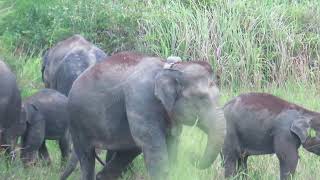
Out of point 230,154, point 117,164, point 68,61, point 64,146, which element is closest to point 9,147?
point 64,146

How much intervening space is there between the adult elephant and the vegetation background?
192 inches

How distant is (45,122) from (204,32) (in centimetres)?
486

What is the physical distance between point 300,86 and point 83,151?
557 centimetres

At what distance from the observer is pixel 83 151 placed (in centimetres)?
816

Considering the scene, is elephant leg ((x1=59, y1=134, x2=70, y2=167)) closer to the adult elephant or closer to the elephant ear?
the adult elephant

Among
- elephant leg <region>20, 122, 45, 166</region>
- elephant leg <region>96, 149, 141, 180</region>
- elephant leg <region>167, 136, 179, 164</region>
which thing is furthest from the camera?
elephant leg <region>20, 122, 45, 166</region>

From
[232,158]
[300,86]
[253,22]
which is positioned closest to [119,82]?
[232,158]

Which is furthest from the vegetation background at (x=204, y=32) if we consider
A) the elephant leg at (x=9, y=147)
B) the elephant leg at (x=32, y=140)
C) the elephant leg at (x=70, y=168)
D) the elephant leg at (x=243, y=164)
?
the elephant leg at (x=70, y=168)

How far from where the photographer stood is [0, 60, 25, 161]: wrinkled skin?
8.65 metres

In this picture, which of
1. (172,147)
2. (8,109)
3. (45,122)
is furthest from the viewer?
(45,122)

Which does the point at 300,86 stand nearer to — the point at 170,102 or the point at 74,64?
the point at 74,64

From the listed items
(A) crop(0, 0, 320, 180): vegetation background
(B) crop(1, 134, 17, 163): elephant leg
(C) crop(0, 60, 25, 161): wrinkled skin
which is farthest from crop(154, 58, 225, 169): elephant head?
(A) crop(0, 0, 320, 180): vegetation background

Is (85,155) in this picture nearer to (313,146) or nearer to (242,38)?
(313,146)

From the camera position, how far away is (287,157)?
8.55 m
